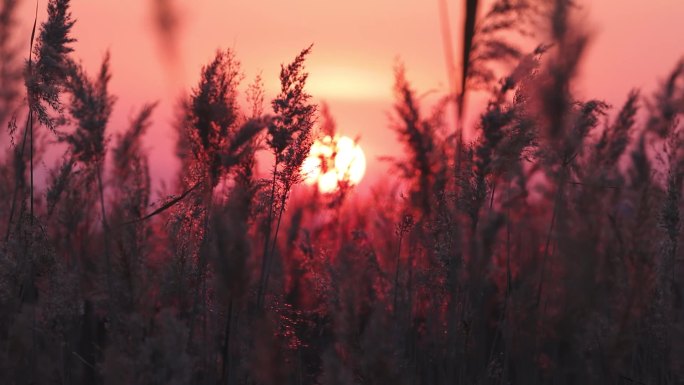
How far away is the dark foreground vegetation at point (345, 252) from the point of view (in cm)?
228

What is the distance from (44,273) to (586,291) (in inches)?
82.3

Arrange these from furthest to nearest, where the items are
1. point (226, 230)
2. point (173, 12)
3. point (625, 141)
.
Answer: point (625, 141) < point (226, 230) < point (173, 12)

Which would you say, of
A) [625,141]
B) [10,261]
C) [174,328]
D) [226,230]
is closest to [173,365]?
[174,328]

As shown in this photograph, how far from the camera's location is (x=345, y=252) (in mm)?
3314

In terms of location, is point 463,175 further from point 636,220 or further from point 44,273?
point 44,273

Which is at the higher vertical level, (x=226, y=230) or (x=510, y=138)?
(x=510, y=138)

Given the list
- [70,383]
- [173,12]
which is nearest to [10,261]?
[70,383]

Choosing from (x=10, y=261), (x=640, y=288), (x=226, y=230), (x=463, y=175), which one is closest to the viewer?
(x=226, y=230)

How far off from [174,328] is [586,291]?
1.23 metres

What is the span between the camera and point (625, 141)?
5406 mm

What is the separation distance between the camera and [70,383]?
3480mm

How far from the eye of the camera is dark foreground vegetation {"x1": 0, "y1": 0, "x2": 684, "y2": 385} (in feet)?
7.48

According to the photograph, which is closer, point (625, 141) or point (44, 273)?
point (44, 273)

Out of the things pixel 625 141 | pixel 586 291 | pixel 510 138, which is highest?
pixel 625 141
